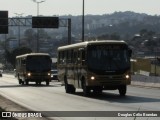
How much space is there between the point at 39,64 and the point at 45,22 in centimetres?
2473

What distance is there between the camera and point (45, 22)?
78.1m

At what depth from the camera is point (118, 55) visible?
3053cm

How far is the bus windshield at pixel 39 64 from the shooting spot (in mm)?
53969

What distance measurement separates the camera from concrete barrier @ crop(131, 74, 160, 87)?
143 feet

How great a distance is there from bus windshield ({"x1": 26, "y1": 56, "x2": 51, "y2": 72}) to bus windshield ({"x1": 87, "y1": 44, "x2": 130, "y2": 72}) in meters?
23.7

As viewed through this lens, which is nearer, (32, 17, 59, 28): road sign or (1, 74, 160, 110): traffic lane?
(1, 74, 160, 110): traffic lane

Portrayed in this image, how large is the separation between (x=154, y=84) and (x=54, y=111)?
22.7 m

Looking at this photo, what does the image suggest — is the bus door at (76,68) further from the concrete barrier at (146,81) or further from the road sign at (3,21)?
the road sign at (3,21)

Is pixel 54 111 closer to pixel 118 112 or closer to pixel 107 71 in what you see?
pixel 118 112

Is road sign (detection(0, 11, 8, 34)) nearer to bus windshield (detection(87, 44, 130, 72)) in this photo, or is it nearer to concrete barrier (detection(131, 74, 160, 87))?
concrete barrier (detection(131, 74, 160, 87))

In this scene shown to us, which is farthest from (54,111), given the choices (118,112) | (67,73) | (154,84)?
(154,84)

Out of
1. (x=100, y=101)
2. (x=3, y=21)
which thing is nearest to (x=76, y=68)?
(x=100, y=101)

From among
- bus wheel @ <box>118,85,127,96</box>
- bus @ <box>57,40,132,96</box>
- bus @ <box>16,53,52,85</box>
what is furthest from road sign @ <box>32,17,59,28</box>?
bus @ <box>57,40,132,96</box>

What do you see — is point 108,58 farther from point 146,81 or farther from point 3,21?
Answer: point 3,21
